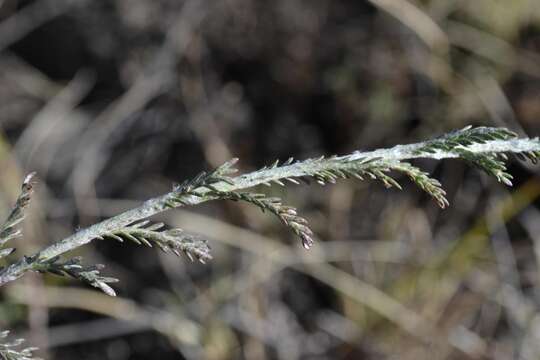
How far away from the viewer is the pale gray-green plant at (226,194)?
118cm

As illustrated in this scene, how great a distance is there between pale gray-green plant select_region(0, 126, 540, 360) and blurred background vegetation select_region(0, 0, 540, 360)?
200 centimetres

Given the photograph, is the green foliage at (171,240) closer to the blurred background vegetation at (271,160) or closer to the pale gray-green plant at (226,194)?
the pale gray-green plant at (226,194)

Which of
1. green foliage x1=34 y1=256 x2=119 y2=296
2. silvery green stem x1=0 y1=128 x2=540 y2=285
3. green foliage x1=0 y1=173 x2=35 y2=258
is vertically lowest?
green foliage x1=34 y1=256 x2=119 y2=296

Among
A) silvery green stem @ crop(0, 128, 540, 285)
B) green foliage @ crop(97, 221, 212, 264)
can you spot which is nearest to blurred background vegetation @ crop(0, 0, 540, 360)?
silvery green stem @ crop(0, 128, 540, 285)

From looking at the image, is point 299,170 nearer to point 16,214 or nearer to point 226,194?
point 226,194

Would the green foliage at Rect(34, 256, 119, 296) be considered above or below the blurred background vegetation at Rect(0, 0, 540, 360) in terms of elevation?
below

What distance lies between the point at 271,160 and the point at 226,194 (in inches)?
113

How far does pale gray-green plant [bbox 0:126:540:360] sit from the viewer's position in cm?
118

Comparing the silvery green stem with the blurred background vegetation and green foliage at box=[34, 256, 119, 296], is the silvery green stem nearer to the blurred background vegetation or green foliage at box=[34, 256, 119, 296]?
green foliage at box=[34, 256, 119, 296]

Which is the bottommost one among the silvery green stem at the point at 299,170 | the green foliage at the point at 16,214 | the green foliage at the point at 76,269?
the green foliage at the point at 76,269

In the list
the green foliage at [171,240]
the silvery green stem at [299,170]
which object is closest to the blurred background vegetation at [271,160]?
the silvery green stem at [299,170]

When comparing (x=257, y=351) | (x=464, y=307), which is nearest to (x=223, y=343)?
(x=257, y=351)

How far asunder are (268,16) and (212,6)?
0.32 meters

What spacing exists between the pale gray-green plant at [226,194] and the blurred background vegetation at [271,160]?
78.7 inches
